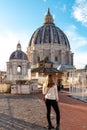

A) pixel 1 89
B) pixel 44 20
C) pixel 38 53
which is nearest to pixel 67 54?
pixel 38 53

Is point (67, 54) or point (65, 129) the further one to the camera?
point (67, 54)

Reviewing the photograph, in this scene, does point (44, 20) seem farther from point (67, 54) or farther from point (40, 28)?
point (67, 54)

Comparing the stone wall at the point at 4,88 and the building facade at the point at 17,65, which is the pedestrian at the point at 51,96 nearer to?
the stone wall at the point at 4,88

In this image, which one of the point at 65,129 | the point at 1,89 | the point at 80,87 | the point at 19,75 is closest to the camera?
the point at 65,129

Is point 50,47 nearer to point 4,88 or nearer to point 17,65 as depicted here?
point 17,65

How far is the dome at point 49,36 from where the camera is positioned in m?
70.9

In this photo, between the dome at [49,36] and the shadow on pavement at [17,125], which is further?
the dome at [49,36]

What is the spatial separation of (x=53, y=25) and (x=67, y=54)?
34.3 ft

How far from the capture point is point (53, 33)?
72188mm

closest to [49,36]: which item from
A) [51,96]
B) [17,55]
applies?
[17,55]

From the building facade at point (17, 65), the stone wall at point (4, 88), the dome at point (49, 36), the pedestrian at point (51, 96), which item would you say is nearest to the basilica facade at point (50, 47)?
the dome at point (49, 36)

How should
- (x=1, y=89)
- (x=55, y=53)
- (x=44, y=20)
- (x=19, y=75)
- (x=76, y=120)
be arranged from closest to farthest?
1. (x=76, y=120)
2. (x=1, y=89)
3. (x=19, y=75)
4. (x=55, y=53)
5. (x=44, y=20)

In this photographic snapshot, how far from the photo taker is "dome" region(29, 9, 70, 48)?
233 feet

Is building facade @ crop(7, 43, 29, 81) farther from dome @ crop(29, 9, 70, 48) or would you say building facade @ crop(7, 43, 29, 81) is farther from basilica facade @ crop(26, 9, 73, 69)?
dome @ crop(29, 9, 70, 48)
